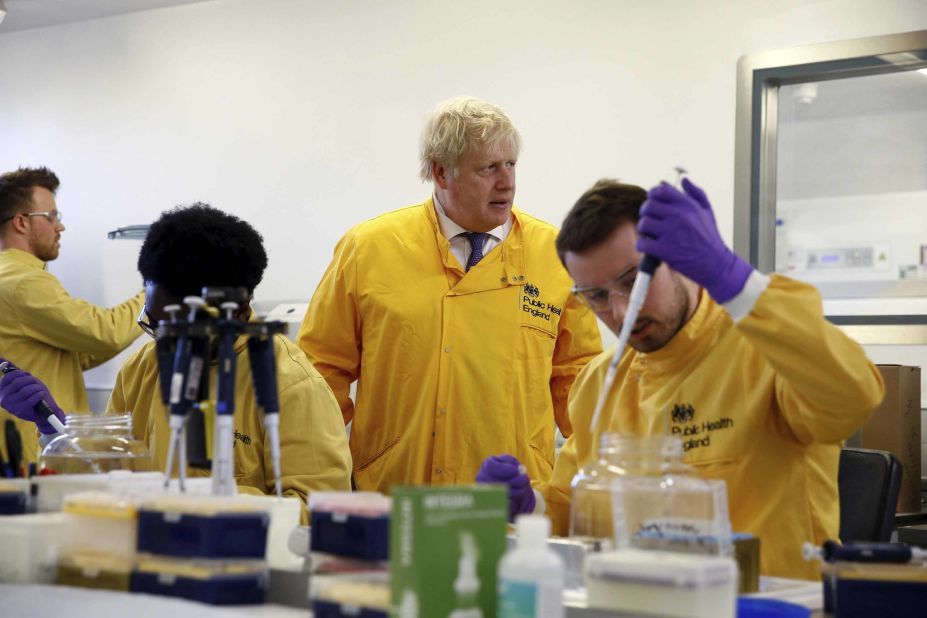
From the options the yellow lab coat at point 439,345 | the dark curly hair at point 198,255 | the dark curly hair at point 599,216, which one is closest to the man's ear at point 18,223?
the yellow lab coat at point 439,345

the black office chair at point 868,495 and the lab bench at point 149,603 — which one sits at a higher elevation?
the black office chair at point 868,495

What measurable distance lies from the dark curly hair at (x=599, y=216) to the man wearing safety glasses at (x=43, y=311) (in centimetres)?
257

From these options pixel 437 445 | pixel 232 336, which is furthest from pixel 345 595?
pixel 437 445

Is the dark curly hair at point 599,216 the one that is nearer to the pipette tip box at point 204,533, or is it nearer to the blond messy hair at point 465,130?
the pipette tip box at point 204,533

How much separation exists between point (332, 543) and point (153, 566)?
10.3 inches

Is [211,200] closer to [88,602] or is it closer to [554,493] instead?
[554,493]

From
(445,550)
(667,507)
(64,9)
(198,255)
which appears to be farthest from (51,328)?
(445,550)

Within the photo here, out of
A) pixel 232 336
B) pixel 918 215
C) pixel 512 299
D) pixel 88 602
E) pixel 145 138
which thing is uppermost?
pixel 145 138

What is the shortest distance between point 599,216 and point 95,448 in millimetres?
976

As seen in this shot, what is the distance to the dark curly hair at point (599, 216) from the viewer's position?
1902 millimetres

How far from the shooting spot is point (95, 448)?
6.31ft

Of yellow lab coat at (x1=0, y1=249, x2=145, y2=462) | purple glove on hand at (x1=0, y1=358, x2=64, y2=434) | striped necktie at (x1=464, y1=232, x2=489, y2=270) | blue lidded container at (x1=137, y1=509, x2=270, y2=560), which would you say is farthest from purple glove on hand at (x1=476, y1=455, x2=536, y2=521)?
yellow lab coat at (x1=0, y1=249, x2=145, y2=462)

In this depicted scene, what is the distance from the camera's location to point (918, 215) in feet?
11.2

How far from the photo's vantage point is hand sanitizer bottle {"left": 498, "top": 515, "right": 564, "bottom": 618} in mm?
1073
